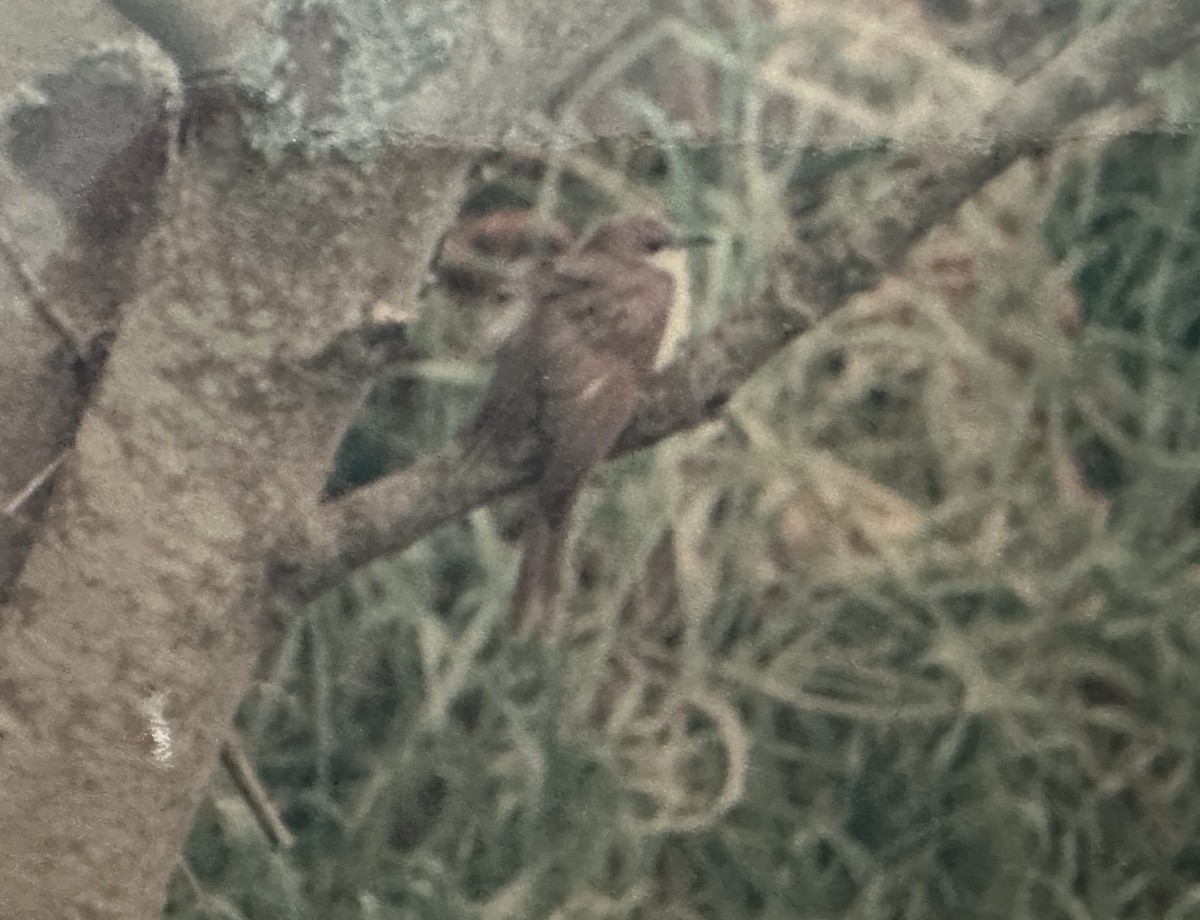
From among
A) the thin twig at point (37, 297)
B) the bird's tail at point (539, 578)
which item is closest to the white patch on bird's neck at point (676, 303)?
the bird's tail at point (539, 578)

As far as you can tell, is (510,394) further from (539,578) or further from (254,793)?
(254,793)

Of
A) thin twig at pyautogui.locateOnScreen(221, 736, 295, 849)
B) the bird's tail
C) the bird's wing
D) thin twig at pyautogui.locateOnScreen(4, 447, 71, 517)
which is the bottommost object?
thin twig at pyautogui.locateOnScreen(221, 736, 295, 849)

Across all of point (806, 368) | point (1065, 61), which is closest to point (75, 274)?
point (806, 368)

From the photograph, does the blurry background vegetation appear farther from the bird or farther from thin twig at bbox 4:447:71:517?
thin twig at bbox 4:447:71:517

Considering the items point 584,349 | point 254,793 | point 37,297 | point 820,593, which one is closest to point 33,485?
point 37,297

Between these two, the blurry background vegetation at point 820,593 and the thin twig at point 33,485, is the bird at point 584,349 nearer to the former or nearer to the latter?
the blurry background vegetation at point 820,593

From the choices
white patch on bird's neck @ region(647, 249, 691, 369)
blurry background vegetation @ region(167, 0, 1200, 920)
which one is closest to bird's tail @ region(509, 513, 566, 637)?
blurry background vegetation @ region(167, 0, 1200, 920)

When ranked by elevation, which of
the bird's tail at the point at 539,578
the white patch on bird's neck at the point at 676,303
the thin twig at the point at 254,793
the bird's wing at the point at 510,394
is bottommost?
the thin twig at the point at 254,793
